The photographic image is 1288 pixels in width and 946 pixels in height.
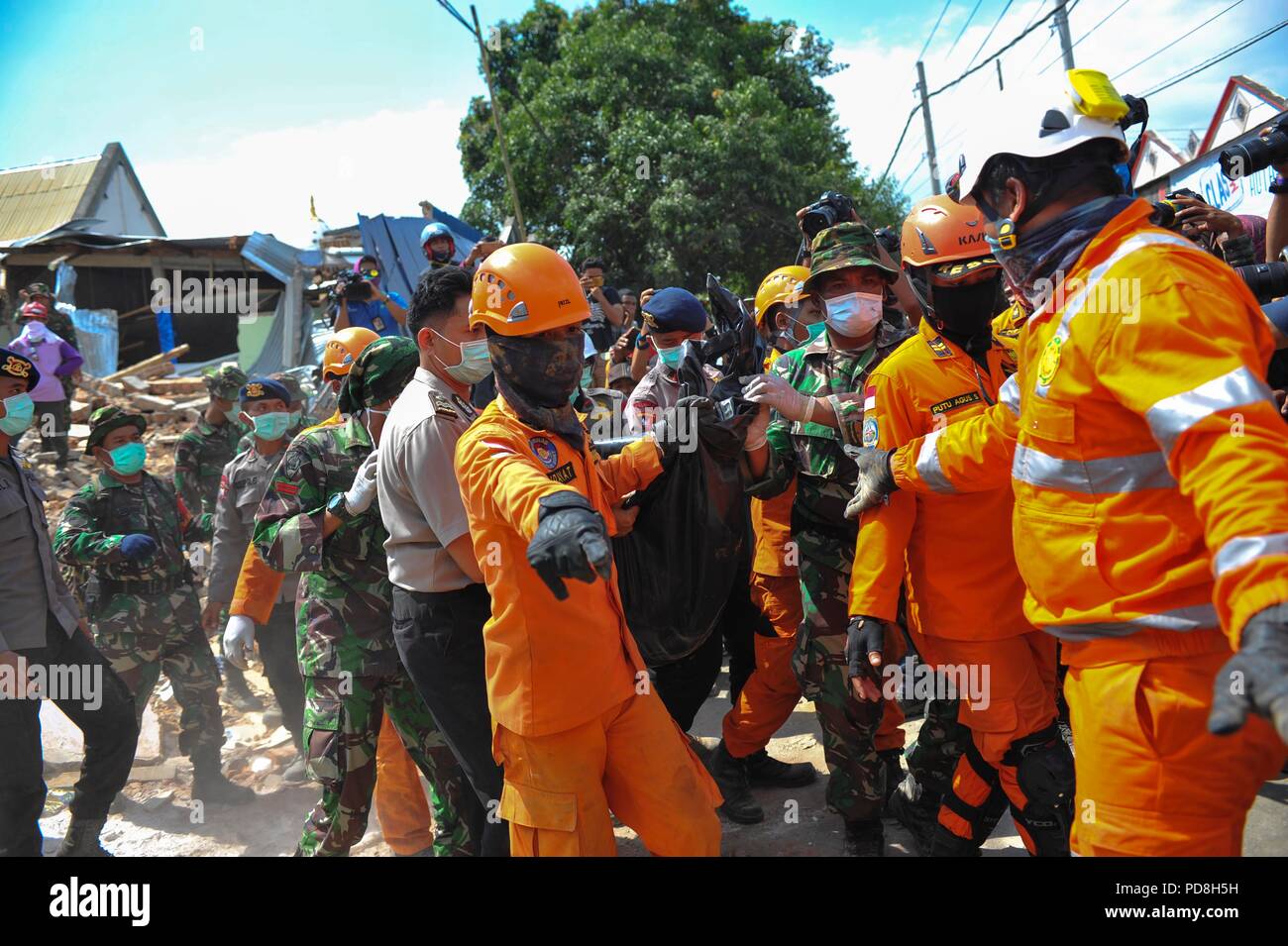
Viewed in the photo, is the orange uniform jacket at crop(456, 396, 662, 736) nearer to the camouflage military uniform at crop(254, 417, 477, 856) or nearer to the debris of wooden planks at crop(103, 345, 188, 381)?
the camouflage military uniform at crop(254, 417, 477, 856)

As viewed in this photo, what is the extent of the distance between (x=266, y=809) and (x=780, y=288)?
4349 mm

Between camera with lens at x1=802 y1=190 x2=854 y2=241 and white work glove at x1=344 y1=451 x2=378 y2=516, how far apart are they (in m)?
2.95

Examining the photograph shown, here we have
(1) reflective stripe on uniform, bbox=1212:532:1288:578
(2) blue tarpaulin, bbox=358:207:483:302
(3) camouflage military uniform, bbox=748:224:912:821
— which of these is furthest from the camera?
(2) blue tarpaulin, bbox=358:207:483:302

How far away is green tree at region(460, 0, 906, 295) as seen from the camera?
56.0ft

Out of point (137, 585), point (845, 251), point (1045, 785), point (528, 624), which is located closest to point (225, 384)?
point (137, 585)

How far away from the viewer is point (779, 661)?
445 cm

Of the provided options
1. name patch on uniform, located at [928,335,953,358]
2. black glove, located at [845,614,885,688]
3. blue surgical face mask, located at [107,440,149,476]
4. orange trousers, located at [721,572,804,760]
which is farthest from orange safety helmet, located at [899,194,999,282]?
blue surgical face mask, located at [107,440,149,476]

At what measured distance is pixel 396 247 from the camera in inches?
560

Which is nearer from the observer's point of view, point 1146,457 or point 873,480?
point 1146,457

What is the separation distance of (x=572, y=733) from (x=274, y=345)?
15.1 m

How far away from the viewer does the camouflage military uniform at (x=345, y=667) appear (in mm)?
3645

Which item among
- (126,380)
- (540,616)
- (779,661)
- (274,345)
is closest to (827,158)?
(274,345)

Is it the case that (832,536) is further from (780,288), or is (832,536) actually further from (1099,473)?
(1099,473)
